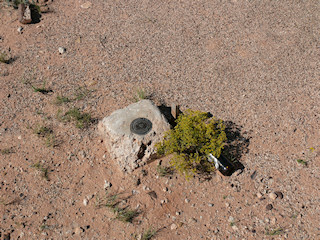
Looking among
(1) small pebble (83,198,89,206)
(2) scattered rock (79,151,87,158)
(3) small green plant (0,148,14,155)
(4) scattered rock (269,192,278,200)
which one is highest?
(4) scattered rock (269,192,278,200)

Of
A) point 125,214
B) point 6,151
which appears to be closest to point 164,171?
point 125,214

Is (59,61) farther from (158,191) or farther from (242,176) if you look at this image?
(242,176)

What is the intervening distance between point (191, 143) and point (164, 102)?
Result: 5.01ft

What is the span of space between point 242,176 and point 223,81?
91.8 inches

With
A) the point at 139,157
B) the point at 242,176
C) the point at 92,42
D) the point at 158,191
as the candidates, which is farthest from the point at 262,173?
the point at 92,42

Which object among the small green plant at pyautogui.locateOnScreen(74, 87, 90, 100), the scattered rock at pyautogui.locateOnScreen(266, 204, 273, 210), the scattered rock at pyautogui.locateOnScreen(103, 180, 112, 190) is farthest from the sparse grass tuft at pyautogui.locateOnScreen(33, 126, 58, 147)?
the scattered rock at pyautogui.locateOnScreen(266, 204, 273, 210)

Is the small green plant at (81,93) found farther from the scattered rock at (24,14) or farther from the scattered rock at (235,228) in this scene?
the scattered rock at (235,228)

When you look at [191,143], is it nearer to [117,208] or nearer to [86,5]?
[117,208]

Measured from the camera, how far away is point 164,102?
6254 mm

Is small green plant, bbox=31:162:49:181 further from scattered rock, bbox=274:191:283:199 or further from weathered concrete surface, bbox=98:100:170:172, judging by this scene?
scattered rock, bbox=274:191:283:199

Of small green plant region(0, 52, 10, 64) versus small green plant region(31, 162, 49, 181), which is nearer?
small green plant region(31, 162, 49, 181)

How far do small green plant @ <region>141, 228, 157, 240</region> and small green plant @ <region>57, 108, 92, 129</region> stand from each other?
2.40 m

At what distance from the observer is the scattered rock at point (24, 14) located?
7.85m

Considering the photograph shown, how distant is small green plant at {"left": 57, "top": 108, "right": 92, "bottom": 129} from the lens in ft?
19.4
